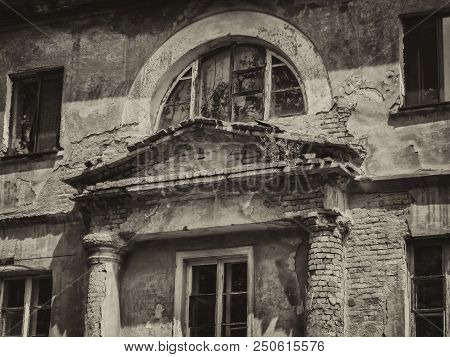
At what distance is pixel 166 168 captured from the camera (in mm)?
11234

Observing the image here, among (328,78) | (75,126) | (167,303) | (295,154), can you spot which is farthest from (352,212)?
(75,126)

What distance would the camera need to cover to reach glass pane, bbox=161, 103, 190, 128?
39.5ft

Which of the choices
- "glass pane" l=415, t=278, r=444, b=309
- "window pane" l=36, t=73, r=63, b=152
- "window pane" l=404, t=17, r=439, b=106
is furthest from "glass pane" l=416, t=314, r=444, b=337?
"window pane" l=36, t=73, r=63, b=152

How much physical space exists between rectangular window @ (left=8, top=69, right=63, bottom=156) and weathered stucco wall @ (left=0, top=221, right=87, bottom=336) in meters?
1.17

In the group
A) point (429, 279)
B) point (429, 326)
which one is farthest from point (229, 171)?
point (429, 326)

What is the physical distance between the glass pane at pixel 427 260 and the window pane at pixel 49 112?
5.00 metres

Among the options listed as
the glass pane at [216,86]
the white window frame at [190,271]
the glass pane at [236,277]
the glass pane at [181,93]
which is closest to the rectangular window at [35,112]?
the glass pane at [181,93]

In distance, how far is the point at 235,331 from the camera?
10758mm

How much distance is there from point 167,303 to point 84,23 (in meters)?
4.11

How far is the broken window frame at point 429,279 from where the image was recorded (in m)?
10.0

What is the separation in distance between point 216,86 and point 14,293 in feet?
12.1

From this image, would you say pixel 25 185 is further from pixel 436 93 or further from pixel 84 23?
pixel 436 93

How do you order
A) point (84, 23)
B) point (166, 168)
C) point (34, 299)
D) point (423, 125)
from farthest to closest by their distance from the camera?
1. point (84, 23)
2. point (34, 299)
3. point (166, 168)
4. point (423, 125)

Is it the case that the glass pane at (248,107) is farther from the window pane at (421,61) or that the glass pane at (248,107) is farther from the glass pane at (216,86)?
the window pane at (421,61)
